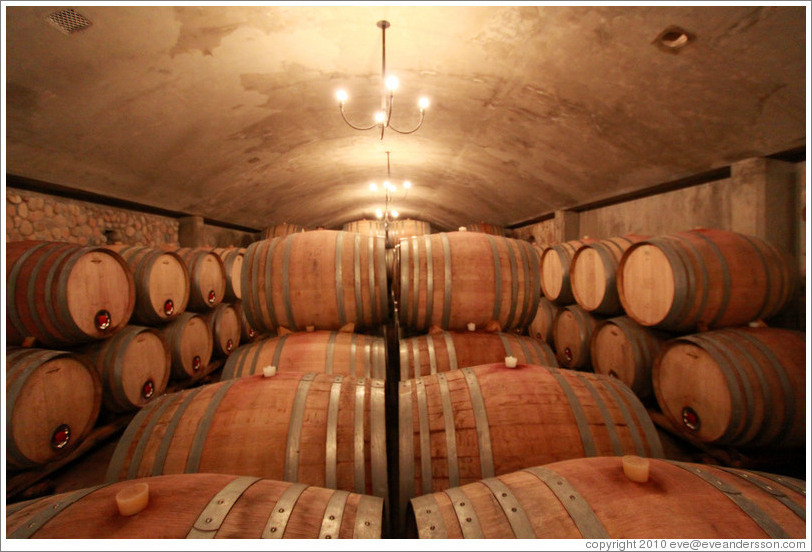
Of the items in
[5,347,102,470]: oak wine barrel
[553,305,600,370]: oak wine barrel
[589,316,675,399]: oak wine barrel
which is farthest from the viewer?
[553,305,600,370]: oak wine barrel

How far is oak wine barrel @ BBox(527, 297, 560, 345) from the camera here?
5086 millimetres

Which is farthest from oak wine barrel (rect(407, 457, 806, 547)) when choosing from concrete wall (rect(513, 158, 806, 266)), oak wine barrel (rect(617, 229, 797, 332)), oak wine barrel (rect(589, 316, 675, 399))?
concrete wall (rect(513, 158, 806, 266))

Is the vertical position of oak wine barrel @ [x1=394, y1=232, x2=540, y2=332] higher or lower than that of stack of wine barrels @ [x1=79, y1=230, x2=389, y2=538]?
higher

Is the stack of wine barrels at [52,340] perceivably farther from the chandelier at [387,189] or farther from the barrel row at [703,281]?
the chandelier at [387,189]

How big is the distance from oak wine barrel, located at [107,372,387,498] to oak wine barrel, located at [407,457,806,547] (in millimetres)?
449

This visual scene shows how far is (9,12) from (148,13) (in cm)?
100

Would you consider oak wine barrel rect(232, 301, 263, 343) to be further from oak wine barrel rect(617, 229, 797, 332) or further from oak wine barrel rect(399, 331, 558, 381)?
oak wine barrel rect(617, 229, 797, 332)

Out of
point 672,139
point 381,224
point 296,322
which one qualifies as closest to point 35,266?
point 296,322

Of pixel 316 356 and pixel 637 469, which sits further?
pixel 316 356

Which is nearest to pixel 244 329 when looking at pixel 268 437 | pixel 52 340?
pixel 52 340

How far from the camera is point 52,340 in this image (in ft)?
9.48

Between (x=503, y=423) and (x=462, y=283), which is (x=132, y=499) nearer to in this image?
(x=503, y=423)

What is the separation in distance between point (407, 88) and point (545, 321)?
3.92 metres

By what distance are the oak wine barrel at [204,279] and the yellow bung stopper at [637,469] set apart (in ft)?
16.2
